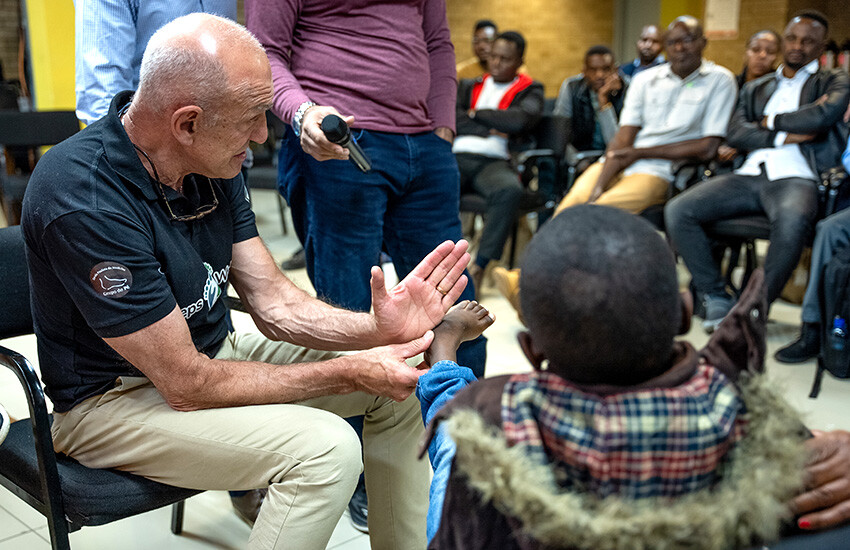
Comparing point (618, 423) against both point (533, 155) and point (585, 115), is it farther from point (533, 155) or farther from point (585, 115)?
point (585, 115)

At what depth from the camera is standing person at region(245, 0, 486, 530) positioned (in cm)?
187

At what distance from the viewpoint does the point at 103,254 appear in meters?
1.29

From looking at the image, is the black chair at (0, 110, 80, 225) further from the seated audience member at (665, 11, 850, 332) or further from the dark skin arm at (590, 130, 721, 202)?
the seated audience member at (665, 11, 850, 332)

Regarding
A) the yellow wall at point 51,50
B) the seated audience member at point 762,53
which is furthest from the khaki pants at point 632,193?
the yellow wall at point 51,50

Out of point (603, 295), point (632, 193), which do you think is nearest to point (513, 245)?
point (632, 193)

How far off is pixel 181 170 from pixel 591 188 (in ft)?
9.67

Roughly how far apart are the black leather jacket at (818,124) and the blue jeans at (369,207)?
6.75 feet

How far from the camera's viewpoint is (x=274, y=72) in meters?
1.86

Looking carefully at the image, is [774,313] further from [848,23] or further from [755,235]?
[848,23]

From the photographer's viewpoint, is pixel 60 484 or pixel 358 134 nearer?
pixel 60 484

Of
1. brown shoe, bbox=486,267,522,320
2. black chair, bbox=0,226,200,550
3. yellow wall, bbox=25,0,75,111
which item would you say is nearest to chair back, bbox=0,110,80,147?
yellow wall, bbox=25,0,75,111

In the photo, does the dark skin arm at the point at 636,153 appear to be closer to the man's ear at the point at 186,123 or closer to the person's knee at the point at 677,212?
the person's knee at the point at 677,212

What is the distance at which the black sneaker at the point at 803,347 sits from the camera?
121 inches

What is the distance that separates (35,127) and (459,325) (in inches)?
128
